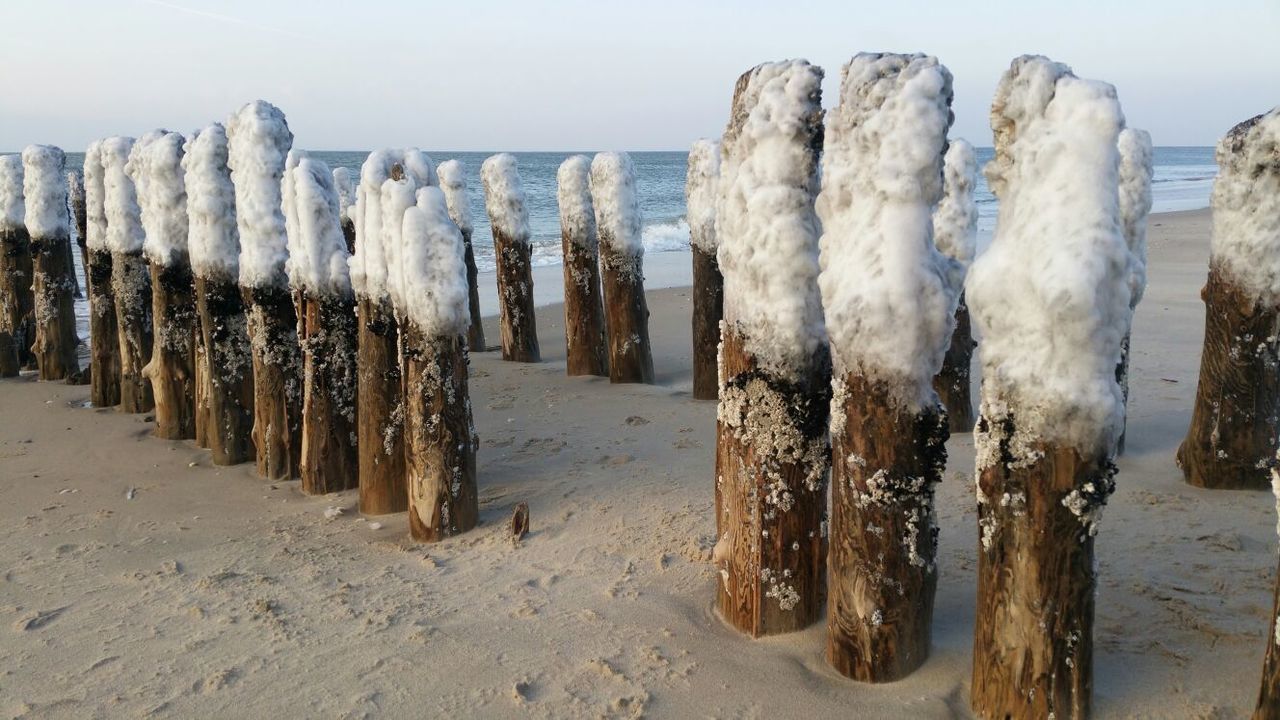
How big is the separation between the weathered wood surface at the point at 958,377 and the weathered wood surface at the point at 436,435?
3.29 m

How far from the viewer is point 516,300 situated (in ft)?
35.2

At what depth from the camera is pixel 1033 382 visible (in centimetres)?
319

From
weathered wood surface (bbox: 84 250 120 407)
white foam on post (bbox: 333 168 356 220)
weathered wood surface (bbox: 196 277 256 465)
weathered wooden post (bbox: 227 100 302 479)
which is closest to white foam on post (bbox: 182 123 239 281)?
weathered wood surface (bbox: 196 277 256 465)

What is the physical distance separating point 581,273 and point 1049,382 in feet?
22.4

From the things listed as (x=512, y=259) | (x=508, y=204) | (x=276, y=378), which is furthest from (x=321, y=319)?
(x=508, y=204)

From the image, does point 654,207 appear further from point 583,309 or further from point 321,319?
point 321,319

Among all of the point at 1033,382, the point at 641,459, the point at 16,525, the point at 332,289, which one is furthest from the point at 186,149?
the point at 1033,382

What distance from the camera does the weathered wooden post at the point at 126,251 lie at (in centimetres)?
821

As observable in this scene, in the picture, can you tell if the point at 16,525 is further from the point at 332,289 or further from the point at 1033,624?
the point at 1033,624

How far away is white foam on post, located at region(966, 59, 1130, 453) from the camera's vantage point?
3.11 meters

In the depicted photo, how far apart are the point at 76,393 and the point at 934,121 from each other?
8.88m

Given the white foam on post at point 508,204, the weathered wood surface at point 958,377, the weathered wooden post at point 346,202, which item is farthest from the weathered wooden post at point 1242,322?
the weathered wooden post at point 346,202

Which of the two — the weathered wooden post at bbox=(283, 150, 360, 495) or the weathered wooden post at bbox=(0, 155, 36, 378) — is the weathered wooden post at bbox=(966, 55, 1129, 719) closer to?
the weathered wooden post at bbox=(283, 150, 360, 495)

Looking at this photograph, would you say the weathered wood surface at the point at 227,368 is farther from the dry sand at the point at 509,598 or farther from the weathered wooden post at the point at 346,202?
the weathered wooden post at the point at 346,202
